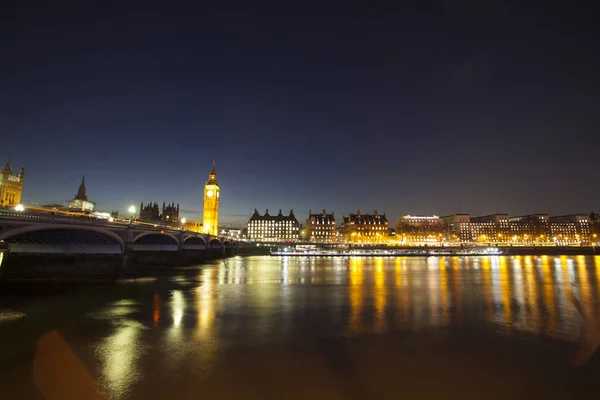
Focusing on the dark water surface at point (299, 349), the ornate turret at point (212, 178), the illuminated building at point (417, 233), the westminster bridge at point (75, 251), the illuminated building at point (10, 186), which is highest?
the ornate turret at point (212, 178)

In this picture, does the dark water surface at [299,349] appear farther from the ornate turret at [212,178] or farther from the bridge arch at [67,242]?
the ornate turret at [212,178]

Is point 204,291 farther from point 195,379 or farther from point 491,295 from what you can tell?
point 491,295

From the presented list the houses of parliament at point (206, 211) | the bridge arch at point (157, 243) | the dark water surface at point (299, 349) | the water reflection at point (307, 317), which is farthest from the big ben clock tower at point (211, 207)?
the dark water surface at point (299, 349)

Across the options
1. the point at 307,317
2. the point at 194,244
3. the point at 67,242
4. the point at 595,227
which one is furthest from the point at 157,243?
the point at 595,227

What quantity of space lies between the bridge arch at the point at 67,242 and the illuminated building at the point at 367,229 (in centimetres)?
14150

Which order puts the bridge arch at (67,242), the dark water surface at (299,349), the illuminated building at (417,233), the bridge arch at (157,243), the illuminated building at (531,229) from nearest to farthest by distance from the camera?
the dark water surface at (299,349) → the bridge arch at (67,242) → the bridge arch at (157,243) → the illuminated building at (417,233) → the illuminated building at (531,229)

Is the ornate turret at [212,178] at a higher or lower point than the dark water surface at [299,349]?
higher

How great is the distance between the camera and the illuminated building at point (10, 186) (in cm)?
8175

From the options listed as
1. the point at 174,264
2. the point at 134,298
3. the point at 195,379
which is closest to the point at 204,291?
the point at 134,298

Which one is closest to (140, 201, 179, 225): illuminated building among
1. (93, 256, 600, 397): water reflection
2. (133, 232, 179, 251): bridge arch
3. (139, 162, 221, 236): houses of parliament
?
(139, 162, 221, 236): houses of parliament

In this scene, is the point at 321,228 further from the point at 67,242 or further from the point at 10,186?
the point at 67,242

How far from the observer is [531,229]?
615 ft

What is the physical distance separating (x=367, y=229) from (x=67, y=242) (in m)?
153

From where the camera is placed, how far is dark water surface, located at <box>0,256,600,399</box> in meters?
9.18
